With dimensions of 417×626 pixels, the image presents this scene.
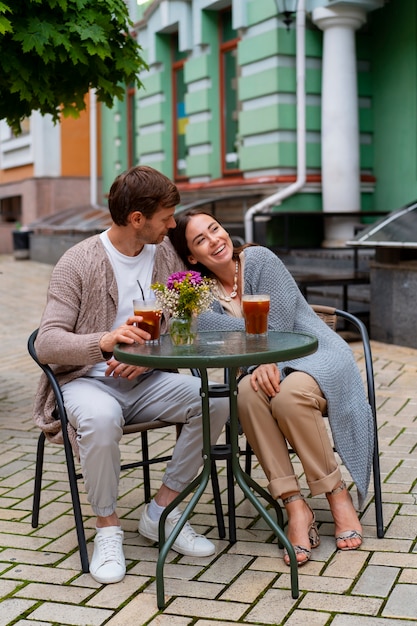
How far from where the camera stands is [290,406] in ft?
11.9

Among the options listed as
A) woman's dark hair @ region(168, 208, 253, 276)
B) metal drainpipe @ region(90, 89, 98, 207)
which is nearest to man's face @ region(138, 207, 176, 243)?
woman's dark hair @ region(168, 208, 253, 276)

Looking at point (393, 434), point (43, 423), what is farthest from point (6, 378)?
point (43, 423)

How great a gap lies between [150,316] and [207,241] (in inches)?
21.4

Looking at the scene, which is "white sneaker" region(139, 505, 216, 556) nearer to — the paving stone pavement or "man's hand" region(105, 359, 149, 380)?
the paving stone pavement

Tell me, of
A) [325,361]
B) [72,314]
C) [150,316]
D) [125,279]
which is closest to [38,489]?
[72,314]

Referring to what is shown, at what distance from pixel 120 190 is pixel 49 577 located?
4.76ft

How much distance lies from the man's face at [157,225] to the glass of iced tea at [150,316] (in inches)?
14.7

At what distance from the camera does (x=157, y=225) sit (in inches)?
148

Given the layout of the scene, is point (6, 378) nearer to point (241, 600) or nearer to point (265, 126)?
point (241, 600)

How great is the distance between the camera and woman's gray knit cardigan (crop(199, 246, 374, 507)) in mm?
3740

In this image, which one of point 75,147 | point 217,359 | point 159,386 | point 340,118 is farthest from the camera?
point 75,147

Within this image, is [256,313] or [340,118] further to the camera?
[340,118]

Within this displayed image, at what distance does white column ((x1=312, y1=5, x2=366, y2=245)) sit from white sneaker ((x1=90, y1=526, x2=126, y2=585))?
29.8 ft

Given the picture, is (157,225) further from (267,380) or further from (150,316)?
(267,380)
